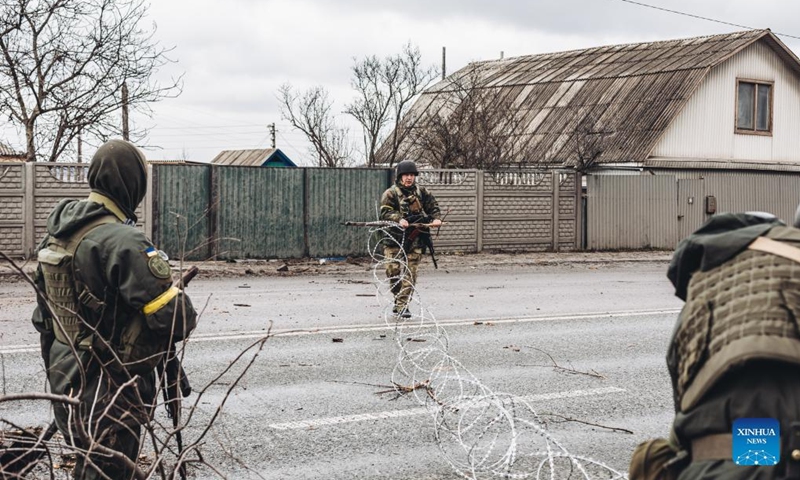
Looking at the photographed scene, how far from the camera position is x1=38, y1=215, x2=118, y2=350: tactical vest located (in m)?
3.87

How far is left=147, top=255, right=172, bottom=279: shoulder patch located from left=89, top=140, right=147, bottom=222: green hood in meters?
0.35

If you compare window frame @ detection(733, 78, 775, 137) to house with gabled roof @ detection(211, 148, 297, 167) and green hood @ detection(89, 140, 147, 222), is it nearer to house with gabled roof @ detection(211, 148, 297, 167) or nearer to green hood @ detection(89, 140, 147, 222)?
house with gabled roof @ detection(211, 148, 297, 167)

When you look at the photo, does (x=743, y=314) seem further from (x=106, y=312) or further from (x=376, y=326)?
(x=376, y=326)

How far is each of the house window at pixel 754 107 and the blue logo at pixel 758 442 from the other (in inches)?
1185

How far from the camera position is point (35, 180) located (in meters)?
17.5

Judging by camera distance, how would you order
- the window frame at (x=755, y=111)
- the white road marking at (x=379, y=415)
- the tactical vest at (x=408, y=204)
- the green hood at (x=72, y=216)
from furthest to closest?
the window frame at (x=755, y=111), the tactical vest at (x=408, y=204), the white road marking at (x=379, y=415), the green hood at (x=72, y=216)

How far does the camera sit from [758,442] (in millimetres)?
2135

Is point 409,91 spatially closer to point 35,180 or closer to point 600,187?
point 600,187

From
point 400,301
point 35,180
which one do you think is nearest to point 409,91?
point 35,180

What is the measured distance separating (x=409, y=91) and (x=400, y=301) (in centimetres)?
2002

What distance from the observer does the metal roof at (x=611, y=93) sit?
28672 mm

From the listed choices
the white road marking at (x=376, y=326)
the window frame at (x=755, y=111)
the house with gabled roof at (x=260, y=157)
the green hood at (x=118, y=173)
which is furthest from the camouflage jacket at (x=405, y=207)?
the house with gabled roof at (x=260, y=157)

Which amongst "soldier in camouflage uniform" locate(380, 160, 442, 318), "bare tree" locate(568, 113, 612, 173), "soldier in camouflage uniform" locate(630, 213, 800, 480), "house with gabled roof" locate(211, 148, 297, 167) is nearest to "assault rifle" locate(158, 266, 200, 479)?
"soldier in camouflage uniform" locate(630, 213, 800, 480)

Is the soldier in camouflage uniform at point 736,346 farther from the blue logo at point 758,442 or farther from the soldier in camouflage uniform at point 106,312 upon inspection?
the soldier in camouflage uniform at point 106,312
